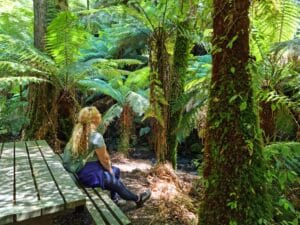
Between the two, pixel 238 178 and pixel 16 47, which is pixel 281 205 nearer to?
pixel 238 178

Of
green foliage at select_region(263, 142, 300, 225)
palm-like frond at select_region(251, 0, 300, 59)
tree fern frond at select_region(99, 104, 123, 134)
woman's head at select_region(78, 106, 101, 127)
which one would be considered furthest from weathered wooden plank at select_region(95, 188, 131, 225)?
tree fern frond at select_region(99, 104, 123, 134)

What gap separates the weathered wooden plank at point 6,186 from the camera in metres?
1.93

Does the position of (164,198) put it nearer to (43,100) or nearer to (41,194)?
(41,194)

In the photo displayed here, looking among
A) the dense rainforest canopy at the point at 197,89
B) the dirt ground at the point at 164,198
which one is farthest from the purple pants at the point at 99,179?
the dense rainforest canopy at the point at 197,89

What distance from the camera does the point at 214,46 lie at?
213 cm

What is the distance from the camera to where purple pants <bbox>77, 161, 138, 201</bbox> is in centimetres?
334

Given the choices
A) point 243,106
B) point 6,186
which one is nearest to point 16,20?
point 6,186

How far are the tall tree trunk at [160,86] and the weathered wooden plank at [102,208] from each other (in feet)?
4.36

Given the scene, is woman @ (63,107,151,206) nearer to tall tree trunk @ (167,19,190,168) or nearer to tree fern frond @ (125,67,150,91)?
tall tree trunk @ (167,19,190,168)

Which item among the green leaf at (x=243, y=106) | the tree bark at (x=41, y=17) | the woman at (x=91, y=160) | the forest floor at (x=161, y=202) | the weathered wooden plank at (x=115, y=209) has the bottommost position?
the forest floor at (x=161, y=202)

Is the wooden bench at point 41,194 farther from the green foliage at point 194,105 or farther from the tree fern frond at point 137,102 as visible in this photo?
the tree fern frond at point 137,102

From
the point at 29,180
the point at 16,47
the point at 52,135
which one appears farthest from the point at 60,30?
the point at 29,180

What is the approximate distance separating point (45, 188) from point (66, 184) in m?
0.18

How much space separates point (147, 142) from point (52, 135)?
2.96 m
